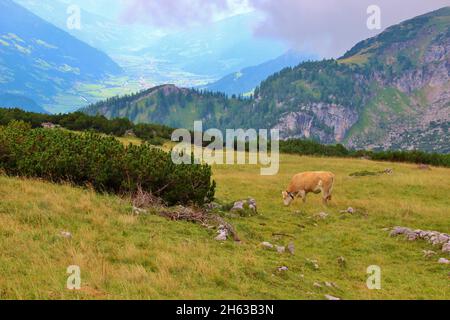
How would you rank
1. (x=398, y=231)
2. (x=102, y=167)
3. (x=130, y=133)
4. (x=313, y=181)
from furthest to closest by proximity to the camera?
(x=130, y=133) → (x=313, y=181) → (x=398, y=231) → (x=102, y=167)

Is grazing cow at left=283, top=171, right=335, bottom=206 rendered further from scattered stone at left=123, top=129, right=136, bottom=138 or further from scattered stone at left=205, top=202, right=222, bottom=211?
scattered stone at left=123, top=129, right=136, bottom=138

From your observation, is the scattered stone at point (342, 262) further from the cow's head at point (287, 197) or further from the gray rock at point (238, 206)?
the cow's head at point (287, 197)

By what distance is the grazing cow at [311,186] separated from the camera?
25.0 metres

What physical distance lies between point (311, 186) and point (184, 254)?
16214 mm

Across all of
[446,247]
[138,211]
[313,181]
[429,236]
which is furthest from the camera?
[313,181]

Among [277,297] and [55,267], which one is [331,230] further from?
[55,267]

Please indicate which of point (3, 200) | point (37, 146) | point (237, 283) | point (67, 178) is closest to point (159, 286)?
point (237, 283)

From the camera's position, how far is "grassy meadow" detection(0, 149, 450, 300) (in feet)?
27.0

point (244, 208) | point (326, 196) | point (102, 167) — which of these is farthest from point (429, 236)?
Result: point (102, 167)

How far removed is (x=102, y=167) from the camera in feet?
57.6

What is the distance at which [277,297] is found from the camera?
8.39 m

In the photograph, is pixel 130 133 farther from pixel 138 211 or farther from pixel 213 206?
pixel 138 211

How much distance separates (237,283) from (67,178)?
11.1m

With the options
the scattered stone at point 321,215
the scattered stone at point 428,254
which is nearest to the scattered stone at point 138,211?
the scattered stone at point 321,215
